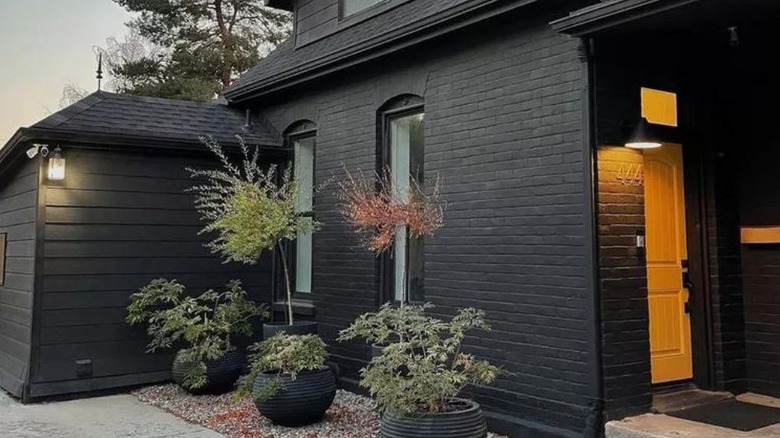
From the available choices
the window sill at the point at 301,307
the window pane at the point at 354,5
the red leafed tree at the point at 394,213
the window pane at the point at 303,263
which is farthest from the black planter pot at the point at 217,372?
the window pane at the point at 354,5

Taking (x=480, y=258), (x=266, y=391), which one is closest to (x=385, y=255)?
(x=480, y=258)

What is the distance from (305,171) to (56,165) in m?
2.48

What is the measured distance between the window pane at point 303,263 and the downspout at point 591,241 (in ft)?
12.1

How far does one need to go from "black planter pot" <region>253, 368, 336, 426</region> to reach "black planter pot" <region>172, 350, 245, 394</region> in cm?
133

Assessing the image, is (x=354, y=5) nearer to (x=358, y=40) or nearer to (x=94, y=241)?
(x=358, y=40)

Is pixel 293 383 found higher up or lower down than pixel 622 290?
lower down

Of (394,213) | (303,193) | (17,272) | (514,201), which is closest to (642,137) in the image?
(514,201)

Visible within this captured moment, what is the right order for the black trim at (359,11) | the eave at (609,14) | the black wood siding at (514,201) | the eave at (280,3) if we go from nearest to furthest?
the eave at (609,14)
the black wood siding at (514,201)
the black trim at (359,11)
the eave at (280,3)

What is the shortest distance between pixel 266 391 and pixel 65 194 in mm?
3035

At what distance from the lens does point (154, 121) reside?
7047mm

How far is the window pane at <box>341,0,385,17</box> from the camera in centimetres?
713

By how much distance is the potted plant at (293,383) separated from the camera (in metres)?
4.96

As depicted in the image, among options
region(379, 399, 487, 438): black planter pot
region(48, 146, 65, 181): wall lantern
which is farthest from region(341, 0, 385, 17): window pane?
region(379, 399, 487, 438): black planter pot

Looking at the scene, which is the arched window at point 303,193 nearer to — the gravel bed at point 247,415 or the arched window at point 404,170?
the arched window at point 404,170
